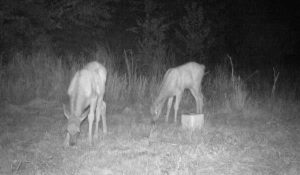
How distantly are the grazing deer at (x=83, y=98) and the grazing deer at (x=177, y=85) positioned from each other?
2.47 metres

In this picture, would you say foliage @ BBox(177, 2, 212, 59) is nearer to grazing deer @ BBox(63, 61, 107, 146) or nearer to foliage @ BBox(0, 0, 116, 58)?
foliage @ BBox(0, 0, 116, 58)

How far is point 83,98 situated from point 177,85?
411 cm

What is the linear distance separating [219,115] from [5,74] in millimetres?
8300

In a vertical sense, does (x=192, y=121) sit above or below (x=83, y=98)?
below

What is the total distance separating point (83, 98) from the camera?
8.69 meters

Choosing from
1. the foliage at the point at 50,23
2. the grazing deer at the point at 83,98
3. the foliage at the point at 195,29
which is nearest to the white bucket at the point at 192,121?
the grazing deer at the point at 83,98

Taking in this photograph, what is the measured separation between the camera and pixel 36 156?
25.3ft

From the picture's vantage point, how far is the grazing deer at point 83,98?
8.23 metres

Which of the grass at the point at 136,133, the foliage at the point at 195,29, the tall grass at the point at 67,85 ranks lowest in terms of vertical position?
the grass at the point at 136,133

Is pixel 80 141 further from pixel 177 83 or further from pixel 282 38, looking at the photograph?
pixel 282 38

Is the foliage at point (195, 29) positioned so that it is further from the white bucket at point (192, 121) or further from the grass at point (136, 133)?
the white bucket at point (192, 121)

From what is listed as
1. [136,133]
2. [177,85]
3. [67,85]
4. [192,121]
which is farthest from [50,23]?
[192,121]

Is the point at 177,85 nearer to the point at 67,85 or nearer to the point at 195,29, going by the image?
the point at 67,85

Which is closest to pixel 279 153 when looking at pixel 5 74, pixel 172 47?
pixel 5 74
